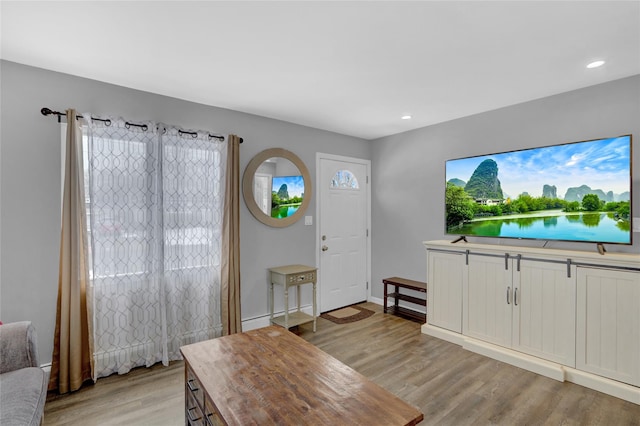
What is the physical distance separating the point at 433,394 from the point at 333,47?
2.65 metres

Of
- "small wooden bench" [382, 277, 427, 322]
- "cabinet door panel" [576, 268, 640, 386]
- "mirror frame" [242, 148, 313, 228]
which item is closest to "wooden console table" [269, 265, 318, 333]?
"mirror frame" [242, 148, 313, 228]

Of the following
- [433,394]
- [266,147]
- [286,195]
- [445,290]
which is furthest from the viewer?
[286,195]

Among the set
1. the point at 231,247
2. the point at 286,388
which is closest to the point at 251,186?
the point at 231,247

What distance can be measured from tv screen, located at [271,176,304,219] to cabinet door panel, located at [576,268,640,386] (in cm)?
287

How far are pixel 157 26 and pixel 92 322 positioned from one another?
7.51ft

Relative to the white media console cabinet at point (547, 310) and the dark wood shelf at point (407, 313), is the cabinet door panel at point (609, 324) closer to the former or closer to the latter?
the white media console cabinet at point (547, 310)

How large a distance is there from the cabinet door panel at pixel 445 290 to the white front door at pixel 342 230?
126 centimetres

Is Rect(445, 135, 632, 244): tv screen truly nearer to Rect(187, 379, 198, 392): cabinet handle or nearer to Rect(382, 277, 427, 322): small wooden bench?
Rect(382, 277, 427, 322): small wooden bench

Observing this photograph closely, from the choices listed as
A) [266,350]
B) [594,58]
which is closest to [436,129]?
[594,58]

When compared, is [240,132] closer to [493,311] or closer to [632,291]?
[493,311]

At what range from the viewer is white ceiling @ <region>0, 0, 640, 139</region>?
1730 mm

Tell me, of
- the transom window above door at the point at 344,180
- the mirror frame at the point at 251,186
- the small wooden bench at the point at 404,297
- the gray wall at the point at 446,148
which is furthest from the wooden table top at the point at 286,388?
the transom window above door at the point at 344,180

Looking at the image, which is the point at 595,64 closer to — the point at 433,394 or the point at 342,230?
the point at 433,394

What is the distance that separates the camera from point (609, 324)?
7.75 ft
